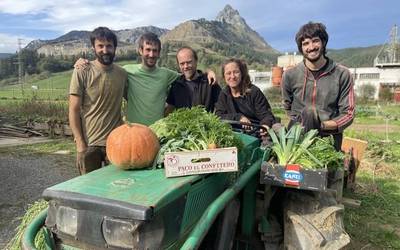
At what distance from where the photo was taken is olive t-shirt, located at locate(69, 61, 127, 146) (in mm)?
4375

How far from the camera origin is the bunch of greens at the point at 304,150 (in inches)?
138

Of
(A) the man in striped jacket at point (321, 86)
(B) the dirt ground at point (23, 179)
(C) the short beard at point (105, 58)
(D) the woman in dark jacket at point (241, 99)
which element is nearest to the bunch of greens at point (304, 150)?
(A) the man in striped jacket at point (321, 86)

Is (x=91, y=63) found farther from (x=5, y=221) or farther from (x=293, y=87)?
(x=5, y=221)

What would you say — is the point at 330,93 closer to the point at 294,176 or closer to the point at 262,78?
the point at 294,176

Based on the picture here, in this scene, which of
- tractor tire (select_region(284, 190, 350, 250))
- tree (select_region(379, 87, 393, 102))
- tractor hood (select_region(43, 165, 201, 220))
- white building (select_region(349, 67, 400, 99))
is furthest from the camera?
white building (select_region(349, 67, 400, 99))

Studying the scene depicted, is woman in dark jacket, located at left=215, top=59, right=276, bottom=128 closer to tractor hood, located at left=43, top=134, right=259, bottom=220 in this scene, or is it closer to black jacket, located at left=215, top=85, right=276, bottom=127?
black jacket, located at left=215, top=85, right=276, bottom=127

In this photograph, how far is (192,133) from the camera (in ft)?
10.4

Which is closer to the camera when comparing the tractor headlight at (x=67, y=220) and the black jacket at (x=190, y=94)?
the tractor headlight at (x=67, y=220)

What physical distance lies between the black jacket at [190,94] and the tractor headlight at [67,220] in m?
2.53

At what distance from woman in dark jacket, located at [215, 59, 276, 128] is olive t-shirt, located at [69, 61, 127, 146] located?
1149 mm

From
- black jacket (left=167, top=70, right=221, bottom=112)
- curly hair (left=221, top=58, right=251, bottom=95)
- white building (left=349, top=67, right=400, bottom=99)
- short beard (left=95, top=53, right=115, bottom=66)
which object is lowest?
white building (left=349, top=67, right=400, bottom=99)

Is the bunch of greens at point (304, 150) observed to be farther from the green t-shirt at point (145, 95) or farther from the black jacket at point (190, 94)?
the green t-shirt at point (145, 95)

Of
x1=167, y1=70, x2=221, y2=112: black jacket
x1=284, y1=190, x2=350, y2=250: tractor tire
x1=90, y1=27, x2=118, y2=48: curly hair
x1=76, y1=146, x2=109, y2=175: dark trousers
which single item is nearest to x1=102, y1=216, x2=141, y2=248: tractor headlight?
x1=284, y1=190, x2=350, y2=250: tractor tire

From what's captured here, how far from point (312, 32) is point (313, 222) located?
188 centimetres
